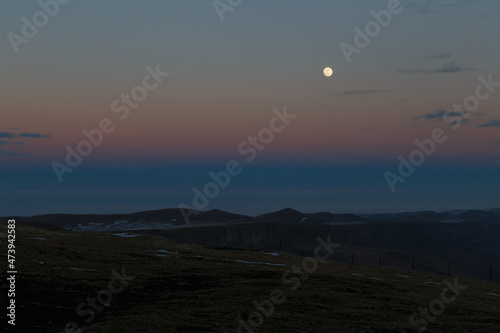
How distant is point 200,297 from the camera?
24859 mm

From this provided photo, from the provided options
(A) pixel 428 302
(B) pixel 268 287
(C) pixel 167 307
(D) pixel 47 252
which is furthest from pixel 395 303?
(D) pixel 47 252

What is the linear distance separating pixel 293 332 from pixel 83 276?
46.0ft

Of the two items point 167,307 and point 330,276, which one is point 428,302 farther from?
point 167,307

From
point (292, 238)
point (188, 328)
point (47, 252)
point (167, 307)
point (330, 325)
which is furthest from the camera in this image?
point (292, 238)

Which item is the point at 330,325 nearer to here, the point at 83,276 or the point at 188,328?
the point at 188,328

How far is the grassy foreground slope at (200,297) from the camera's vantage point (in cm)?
2066

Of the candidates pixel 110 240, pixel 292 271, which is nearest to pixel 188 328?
pixel 292 271

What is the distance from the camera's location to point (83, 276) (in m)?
28.5

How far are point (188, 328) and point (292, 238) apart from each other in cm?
12670

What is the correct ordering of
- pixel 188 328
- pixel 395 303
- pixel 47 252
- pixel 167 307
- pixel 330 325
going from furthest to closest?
1. pixel 47 252
2. pixel 395 303
3. pixel 167 307
4. pixel 330 325
5. pixel 188 328

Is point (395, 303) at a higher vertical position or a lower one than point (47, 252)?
lower

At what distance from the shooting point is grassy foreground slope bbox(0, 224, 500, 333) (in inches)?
813

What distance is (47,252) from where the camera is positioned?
3431 centimetres

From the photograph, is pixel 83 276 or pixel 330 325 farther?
pixel 83 276
